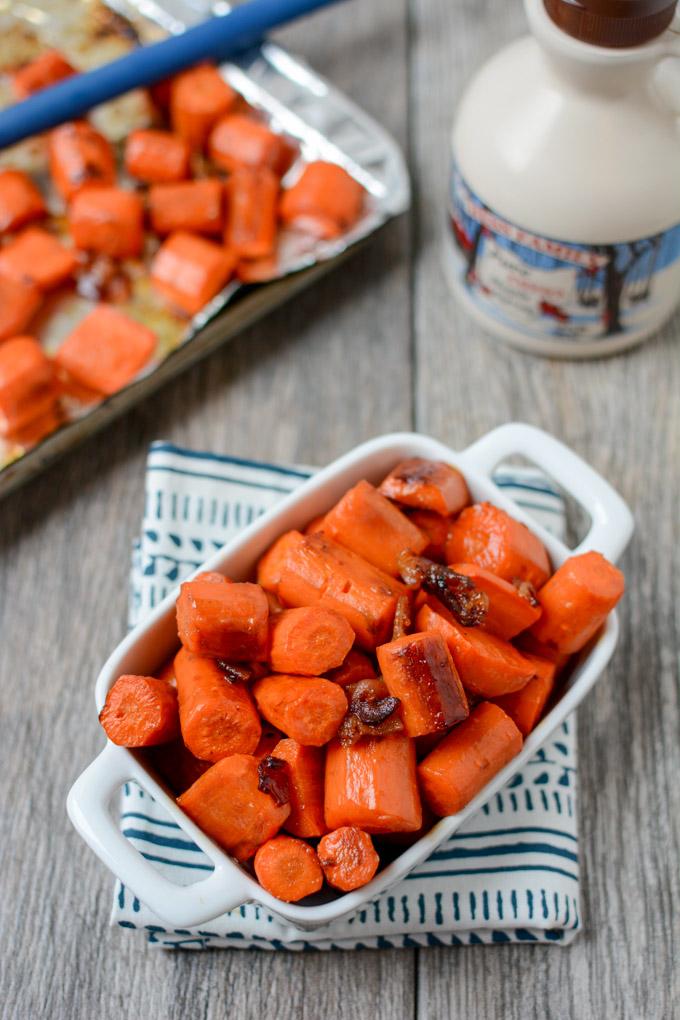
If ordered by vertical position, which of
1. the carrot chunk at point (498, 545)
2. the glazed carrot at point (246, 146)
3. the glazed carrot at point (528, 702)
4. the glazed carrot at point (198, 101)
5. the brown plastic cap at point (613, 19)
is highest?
the brown plastic cap at point (613, 19)

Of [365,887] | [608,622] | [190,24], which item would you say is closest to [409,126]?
[190,24]

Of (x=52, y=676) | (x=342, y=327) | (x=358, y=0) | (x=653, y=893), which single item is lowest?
(x=653, y=893)

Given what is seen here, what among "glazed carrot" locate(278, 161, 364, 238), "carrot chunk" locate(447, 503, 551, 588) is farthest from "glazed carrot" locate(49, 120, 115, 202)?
"carrot chunk" locate(447, 503, 551, 588)

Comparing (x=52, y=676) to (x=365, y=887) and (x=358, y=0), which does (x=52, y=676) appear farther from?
(x=358, y=0)

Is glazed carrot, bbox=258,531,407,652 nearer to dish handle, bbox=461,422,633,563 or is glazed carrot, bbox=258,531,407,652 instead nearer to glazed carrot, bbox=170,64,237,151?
dish handle, bbox=461,422,633,563

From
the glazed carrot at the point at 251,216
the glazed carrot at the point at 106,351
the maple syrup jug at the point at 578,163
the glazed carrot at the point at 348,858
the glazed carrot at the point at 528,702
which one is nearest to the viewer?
the glazed carrot at the point at 348,858

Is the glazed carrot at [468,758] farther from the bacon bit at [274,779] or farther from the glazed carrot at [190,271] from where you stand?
the glazed carrot at [190,271]

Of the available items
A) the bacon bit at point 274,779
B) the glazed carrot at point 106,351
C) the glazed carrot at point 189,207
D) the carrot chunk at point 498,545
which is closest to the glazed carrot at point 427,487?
the carrot chunk at point 498,545
